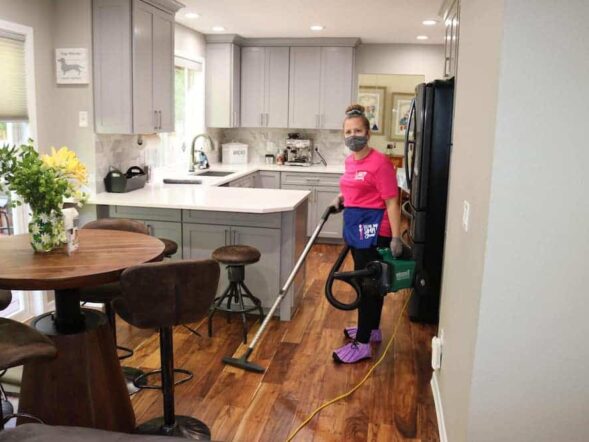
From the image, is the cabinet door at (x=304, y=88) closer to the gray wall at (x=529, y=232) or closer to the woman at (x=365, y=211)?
the woman at (x=365, y=211)

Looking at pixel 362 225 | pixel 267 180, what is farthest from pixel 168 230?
pixel 267 180

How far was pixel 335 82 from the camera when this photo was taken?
6.60m

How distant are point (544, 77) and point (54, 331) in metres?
2.16

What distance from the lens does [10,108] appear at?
3762 millimetres

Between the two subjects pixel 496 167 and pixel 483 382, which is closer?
pixel 496 167

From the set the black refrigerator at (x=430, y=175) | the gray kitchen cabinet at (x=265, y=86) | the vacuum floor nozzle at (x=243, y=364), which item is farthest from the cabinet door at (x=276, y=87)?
the vacuum floor nozzle at (x=243, y=364)

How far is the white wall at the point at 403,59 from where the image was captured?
6766 millimetres

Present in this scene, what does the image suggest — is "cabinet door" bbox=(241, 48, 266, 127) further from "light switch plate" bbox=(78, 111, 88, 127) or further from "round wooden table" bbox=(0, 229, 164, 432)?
"round wooden table" bbox=(0, 229, 164, 432)

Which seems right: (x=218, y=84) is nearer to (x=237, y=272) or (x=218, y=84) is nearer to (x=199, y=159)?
(x=199, y=159)

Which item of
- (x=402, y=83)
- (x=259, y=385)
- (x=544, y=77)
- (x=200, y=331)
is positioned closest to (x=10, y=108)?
(x=200, y=331)

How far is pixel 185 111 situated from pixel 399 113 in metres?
3.22

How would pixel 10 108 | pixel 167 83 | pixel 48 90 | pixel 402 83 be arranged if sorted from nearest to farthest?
pixel 10 108 < pixel 48 90 < pixel 167 83 < pixel 402 83

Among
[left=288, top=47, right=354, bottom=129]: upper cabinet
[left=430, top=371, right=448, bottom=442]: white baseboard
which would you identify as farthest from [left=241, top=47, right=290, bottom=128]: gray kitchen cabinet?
[left=430, top=371, right=448, bottom=442]: white baseboard

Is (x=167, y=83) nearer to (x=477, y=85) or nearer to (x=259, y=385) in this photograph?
(x=259, y=385)
